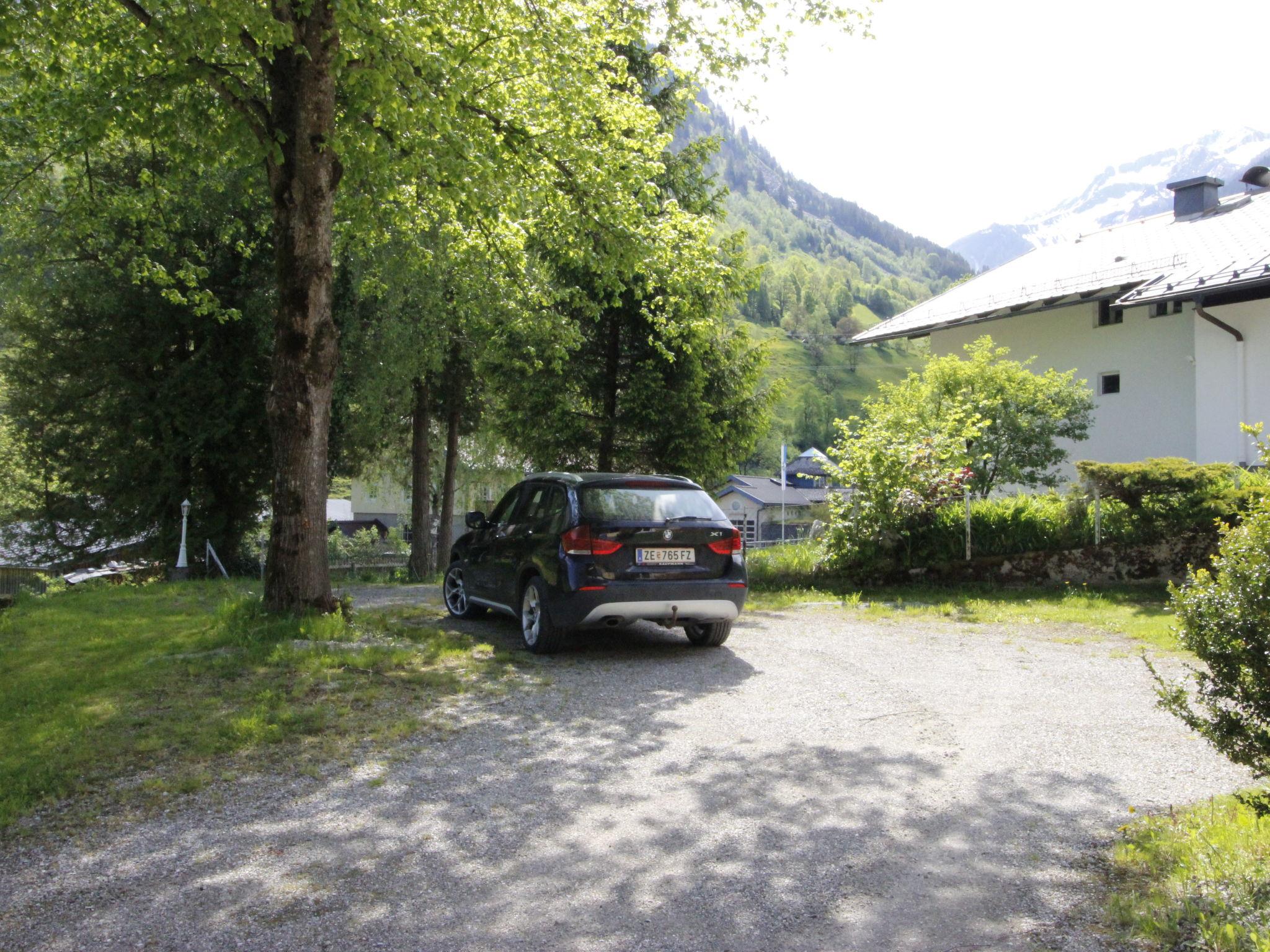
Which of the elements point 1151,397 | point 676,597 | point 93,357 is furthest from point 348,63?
point 1151,397

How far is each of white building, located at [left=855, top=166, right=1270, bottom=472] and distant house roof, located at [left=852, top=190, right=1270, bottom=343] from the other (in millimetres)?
52

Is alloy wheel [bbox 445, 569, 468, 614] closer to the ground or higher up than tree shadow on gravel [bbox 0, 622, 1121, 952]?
higher up

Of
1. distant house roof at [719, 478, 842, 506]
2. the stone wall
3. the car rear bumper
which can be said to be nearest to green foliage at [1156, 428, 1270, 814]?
the car rear bumper

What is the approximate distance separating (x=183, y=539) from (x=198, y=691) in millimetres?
13246

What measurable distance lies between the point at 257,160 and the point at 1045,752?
10388mm

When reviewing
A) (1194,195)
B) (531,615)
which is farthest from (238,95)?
(1194,195)

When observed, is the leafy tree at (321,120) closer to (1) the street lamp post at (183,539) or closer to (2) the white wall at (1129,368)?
(1) the street lamp post at (183,539)

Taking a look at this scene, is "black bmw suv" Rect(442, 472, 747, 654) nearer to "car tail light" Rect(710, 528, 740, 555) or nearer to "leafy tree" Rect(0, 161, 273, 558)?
"car tail light" Rect(710, 528, 740, 555)

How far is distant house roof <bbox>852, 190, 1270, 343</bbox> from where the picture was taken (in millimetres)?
20875

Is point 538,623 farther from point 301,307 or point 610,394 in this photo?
point 610,394

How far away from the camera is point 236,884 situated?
382cm

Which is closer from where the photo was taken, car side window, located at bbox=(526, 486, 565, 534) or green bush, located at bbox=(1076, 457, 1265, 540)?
car side window, located at bbox=(526, 486, 565, 534)

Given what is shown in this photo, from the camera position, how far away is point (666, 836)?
436cm

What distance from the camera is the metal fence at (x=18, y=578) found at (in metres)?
24.2
